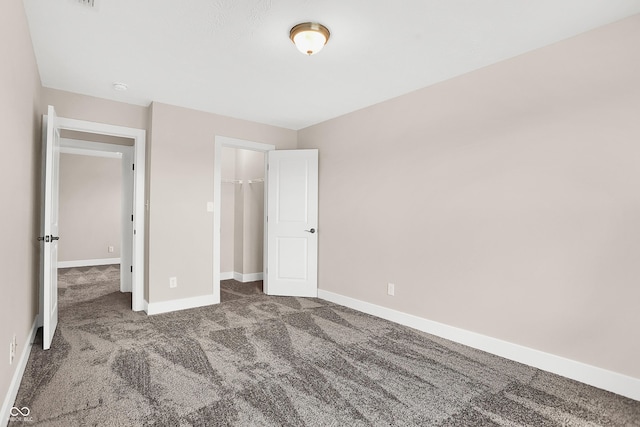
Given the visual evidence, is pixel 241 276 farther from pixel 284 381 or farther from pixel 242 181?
pixel 284 381

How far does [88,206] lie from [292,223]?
540 centimetres

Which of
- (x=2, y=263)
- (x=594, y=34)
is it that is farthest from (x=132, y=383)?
(x=594, y=34)

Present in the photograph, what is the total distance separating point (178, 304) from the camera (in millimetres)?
3990

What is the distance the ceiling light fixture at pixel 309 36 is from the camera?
7.51ft

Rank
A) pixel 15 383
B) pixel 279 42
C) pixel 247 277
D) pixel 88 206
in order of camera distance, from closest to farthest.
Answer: pixel 15 383
pixel 279 42
pixel 247 277
pixel 88 206

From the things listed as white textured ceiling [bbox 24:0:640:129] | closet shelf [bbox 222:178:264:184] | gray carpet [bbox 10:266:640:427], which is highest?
white textured ceiling [bbox 24:0:640:129]

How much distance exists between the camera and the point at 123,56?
278 centimetres

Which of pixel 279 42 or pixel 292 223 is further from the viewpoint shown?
pixel 292 223

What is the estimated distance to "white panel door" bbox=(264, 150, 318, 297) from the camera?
183 inches

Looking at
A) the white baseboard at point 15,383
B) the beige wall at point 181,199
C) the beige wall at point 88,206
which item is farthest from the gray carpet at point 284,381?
the beige wall at point 88,206

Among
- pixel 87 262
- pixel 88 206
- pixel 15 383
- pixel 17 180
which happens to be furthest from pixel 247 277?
pixel 88 206

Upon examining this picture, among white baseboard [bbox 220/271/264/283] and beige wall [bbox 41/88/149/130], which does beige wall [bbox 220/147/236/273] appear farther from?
beige wall [bbox 41/88/149/130]

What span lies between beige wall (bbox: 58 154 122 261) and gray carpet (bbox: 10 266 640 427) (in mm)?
4352

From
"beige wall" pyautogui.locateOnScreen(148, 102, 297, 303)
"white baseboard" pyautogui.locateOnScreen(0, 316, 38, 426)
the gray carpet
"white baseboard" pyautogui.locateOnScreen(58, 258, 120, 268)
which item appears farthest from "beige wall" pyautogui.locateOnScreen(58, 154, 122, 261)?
"white baseboard" pyautogui.locateOnScreen(0, 316, 38, 426)
